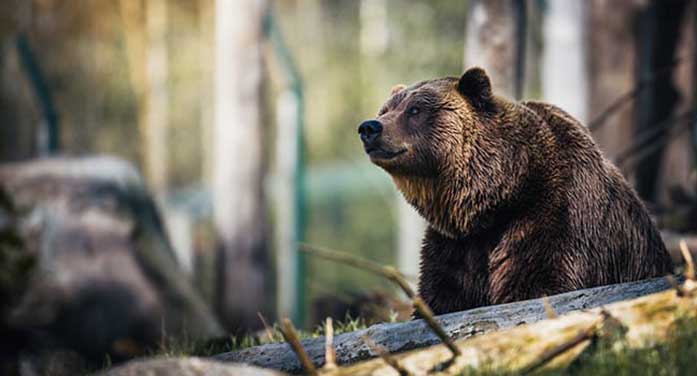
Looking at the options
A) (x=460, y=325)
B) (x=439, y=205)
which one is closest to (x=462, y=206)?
(x=439, y=205)

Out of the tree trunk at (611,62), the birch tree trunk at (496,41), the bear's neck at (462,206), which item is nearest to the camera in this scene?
the bear's neck at (462,206)

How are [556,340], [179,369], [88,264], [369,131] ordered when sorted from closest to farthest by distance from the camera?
[179,369] < [556,340] < [369,131] < [88,264]

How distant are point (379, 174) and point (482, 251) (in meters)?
29.4

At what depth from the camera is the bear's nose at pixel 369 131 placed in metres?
4.89

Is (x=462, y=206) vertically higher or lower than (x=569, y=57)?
lower

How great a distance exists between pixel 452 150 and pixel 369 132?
1.37 feet

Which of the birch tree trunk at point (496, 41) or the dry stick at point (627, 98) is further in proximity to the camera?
the dry stick at point (627, 98)

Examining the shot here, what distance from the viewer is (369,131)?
4895mm

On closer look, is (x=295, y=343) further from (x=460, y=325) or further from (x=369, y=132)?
(x=369, y=132)

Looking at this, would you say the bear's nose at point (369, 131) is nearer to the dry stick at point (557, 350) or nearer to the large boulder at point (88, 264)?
the dry stick at point (557, 350)

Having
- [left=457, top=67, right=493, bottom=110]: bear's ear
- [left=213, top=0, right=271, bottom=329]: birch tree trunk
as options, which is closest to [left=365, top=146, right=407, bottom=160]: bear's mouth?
[left=457, top=67, right=493, bottom=110]: bear's ear

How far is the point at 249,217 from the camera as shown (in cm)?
1121

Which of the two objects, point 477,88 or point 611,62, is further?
point 611,62

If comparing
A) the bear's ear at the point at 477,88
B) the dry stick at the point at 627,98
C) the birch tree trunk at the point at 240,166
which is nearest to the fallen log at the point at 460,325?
the bear's ear at the point at 477,88
